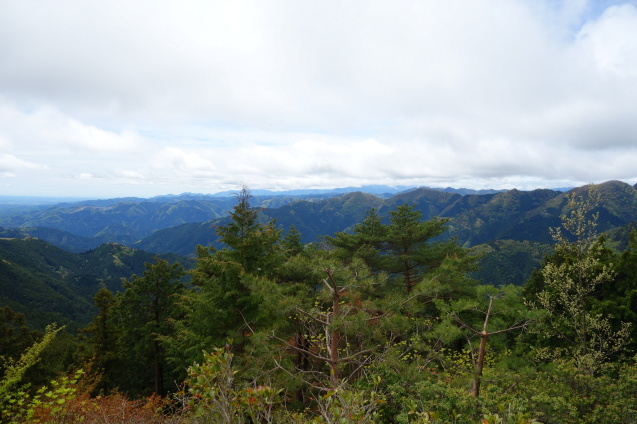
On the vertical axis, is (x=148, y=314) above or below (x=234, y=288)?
below

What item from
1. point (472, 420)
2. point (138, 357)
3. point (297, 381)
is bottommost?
point (138, 357)

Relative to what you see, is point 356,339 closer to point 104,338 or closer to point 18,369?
point 18,369

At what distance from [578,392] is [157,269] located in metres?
28.8

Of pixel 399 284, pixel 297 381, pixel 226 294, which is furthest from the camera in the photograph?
pixel 399 284

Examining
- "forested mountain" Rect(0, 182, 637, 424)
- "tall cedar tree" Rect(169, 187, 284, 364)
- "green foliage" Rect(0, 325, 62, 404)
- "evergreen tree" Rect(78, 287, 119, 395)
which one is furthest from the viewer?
"evergreen tree" Rect(78, 287, 119, 395)

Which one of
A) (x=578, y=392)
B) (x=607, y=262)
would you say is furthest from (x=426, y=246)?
(x=578, y=392)

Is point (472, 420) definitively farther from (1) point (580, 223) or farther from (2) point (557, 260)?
(2) point (557, 260)

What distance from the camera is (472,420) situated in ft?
21.9

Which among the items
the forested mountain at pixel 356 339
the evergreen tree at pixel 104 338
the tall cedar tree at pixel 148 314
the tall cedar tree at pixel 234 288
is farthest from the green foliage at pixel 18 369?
the evergreen tree at pixel 104 338

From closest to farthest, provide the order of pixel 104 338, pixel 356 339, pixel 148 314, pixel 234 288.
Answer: pixel 234 288
pixel 356 339
pixel 148 314
pixel 104 338

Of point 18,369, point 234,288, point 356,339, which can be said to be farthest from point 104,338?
point 356,339

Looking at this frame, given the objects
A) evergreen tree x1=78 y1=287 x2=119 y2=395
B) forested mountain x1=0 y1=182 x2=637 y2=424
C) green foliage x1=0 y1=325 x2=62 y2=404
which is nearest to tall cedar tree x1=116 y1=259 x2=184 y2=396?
forested mountain x1=0 y1=182 x2=637 y2=424

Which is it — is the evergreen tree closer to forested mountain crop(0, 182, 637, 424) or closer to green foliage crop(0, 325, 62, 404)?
forested mountain crop(0, 182, 637, 424)

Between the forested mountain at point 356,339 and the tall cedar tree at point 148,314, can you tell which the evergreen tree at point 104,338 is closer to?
the forested mountain at point 356,339
